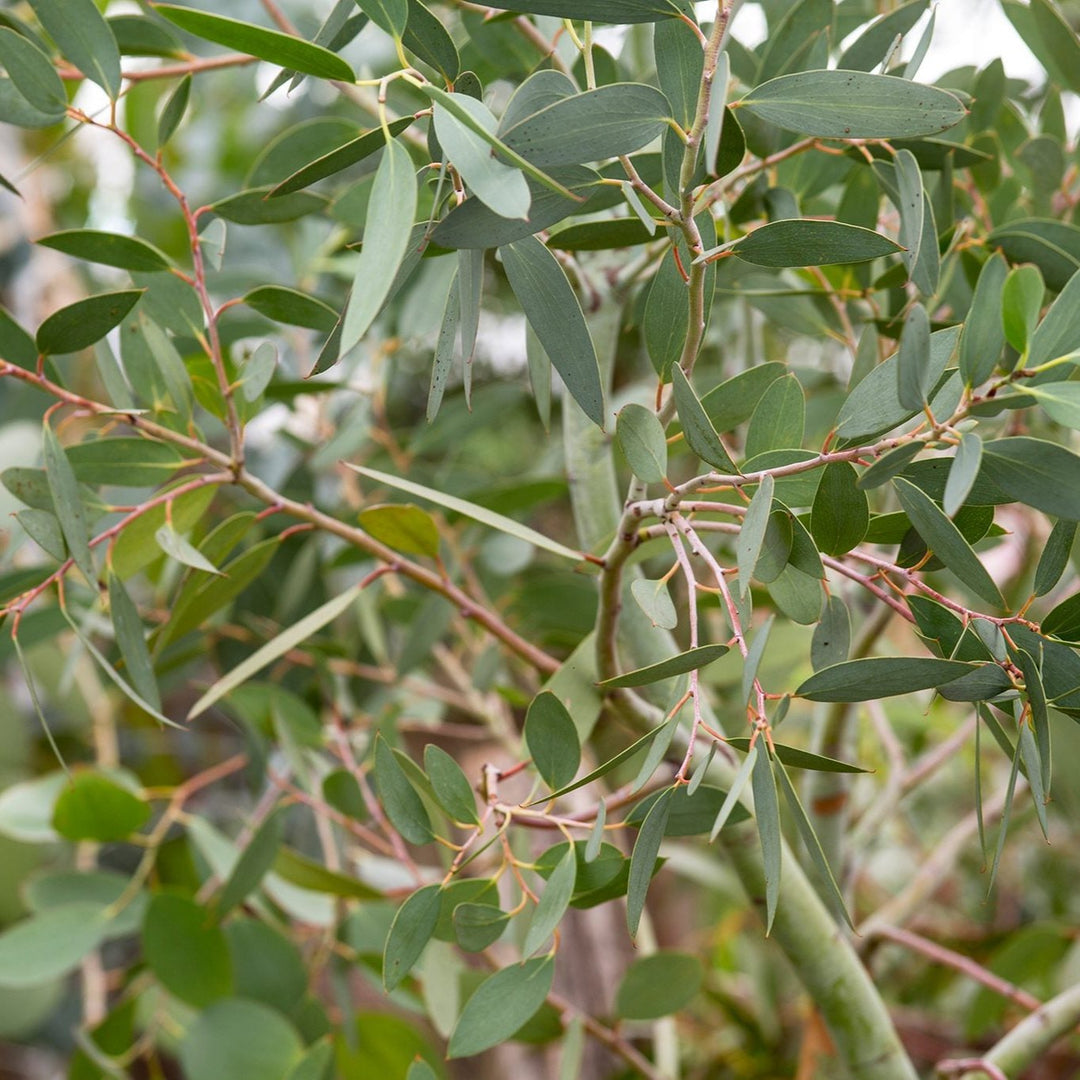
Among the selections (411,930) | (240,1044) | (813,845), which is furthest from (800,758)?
(240,1044)

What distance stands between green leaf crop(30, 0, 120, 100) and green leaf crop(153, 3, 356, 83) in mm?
84

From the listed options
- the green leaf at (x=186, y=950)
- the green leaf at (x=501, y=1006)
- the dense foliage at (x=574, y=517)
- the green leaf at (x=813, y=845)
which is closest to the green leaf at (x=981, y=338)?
the dense foliage at (x=574, y=517)

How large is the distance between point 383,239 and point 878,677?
0.16m

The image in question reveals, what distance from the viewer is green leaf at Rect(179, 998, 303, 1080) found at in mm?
515

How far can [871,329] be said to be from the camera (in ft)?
1.11

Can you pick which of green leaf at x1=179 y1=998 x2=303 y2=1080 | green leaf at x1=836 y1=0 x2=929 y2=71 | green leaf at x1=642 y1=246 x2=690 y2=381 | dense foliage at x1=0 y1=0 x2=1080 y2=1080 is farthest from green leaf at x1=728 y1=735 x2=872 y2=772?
green leaf at x1=179 y1=998 x2=303 y2=1080

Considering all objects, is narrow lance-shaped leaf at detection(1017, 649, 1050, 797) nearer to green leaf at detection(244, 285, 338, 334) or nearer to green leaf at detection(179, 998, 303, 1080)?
green leaf at detection(244, 285, 338, 334)

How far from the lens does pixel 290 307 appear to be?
0.37 m

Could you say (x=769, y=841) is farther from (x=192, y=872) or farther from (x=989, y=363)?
(x=192, y=872)

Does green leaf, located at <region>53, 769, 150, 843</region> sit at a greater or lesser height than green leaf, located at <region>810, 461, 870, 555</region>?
lesser

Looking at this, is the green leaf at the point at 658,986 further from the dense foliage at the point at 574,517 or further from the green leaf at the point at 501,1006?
the green leaf at the point at 501,1006

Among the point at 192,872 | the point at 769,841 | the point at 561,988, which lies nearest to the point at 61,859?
the point at 192,872

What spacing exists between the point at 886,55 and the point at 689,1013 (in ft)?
3.17

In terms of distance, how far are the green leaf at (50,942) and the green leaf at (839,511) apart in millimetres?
487
